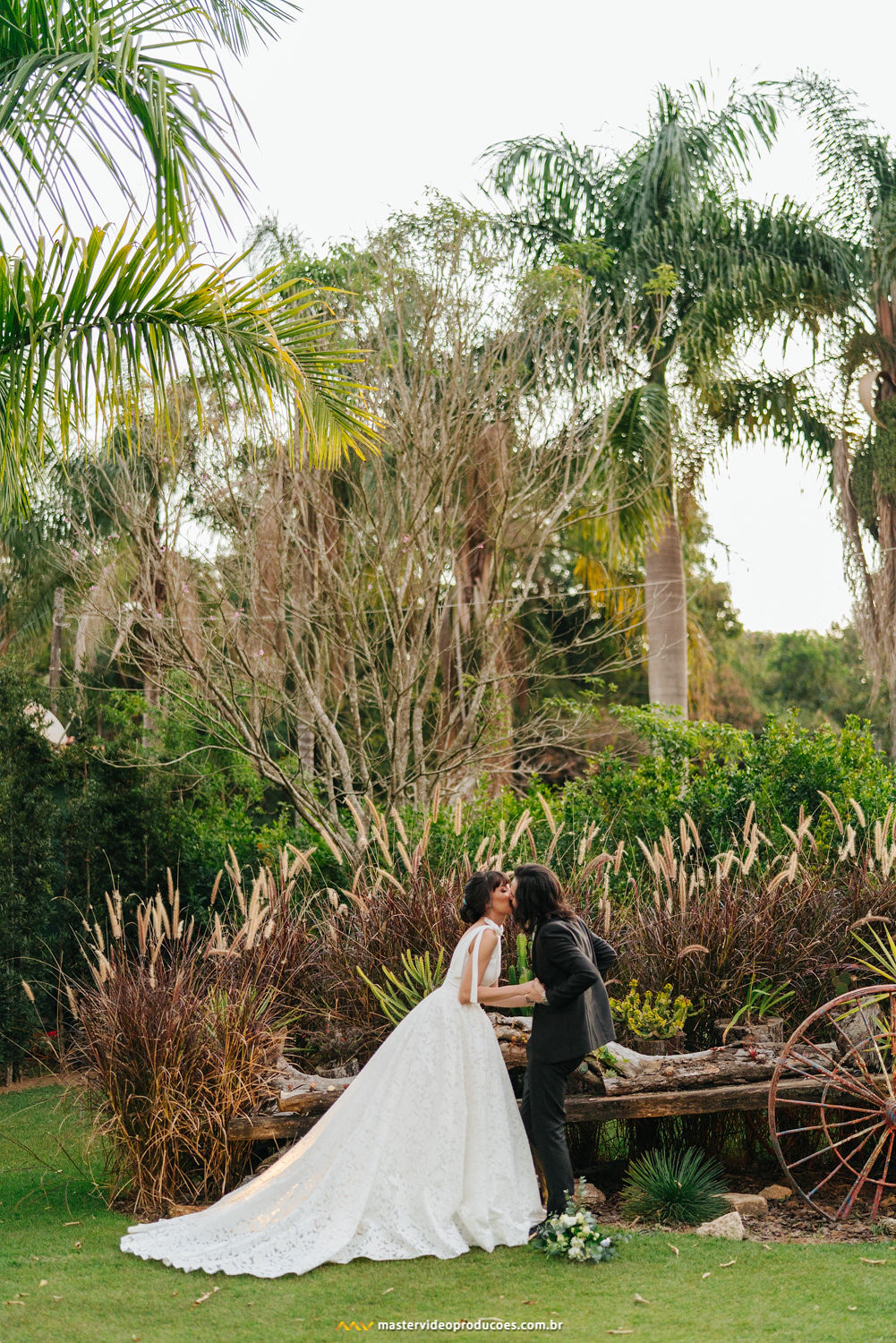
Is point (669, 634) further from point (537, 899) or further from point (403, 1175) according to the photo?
point (403, 1175)

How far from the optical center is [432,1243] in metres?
4.99

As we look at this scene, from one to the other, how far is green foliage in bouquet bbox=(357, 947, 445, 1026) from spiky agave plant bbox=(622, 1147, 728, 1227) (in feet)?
4.86

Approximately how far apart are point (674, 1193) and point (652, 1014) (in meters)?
0.98

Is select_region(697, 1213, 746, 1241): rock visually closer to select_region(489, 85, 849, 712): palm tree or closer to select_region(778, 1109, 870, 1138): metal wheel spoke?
select_region(778, 1109, 870, 1138): metal wheel spoke

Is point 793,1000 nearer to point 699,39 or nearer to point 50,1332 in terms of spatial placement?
point 50,1332

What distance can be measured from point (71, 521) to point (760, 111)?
37.2ft

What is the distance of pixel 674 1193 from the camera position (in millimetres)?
5586

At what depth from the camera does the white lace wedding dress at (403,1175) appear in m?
5.00

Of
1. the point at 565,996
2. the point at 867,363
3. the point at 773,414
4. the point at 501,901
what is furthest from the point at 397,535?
the point at 867,363

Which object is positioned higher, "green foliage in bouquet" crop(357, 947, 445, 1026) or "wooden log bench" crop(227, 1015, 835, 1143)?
"green foliage in bouquet" crop(357, 947, 445, 1026)

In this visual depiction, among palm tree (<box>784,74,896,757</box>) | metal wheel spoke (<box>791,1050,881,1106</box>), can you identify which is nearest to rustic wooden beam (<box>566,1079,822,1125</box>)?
metal wheel spoke (<box>791,1050,881,1106</box>)

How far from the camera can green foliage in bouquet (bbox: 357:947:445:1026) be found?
651 cm

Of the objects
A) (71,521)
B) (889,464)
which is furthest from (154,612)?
(889,464)

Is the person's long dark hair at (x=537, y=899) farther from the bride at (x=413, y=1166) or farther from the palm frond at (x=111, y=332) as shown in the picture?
the palm frond at (x=111, y=332)
